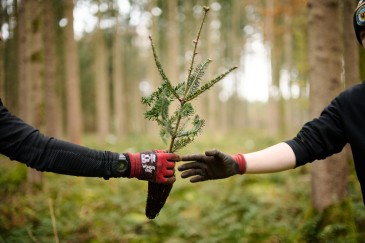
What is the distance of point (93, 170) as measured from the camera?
2.27 m

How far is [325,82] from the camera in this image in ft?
15.2

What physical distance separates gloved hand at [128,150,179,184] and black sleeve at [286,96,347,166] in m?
0.96

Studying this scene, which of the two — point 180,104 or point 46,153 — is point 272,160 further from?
point 46,153

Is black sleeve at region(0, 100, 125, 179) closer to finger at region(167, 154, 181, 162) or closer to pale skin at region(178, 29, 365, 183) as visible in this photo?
finger at region(167, 154, 181, 162)

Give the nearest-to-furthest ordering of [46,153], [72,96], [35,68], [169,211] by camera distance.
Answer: [46,153] < [169,211] < [35,68] < [72,96]

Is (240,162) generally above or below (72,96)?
below

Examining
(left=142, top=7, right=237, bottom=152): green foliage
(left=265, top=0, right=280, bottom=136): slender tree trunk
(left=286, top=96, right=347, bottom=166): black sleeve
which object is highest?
(left=265, top=0, right=280, bottom=136): slender tree trunk

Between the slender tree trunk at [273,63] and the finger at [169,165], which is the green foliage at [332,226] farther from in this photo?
the slender tree trunk at [273,63]

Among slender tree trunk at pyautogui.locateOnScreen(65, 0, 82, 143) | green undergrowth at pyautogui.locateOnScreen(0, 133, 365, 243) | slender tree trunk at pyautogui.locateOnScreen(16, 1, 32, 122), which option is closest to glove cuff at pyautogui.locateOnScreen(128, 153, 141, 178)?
green undergrowth at pyautogui.locateOnScreen(0, 133, 365, 243)

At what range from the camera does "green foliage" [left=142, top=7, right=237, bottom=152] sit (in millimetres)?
2252

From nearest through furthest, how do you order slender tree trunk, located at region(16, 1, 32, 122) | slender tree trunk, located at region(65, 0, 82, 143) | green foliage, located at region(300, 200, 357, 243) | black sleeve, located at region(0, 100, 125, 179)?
black sleeve, located at region(0, 100, 125, 179), green foliage, located at region(300, 200, 357, 243), slender tree trunk, located at region(16, 1, 32, 122), slender tree trunk, located at region(65, 0, 82, 143)

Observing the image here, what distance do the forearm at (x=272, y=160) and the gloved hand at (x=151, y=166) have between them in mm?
627

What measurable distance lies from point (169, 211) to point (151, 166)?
3.80 metres

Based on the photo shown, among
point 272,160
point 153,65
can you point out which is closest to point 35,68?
point 272,160
